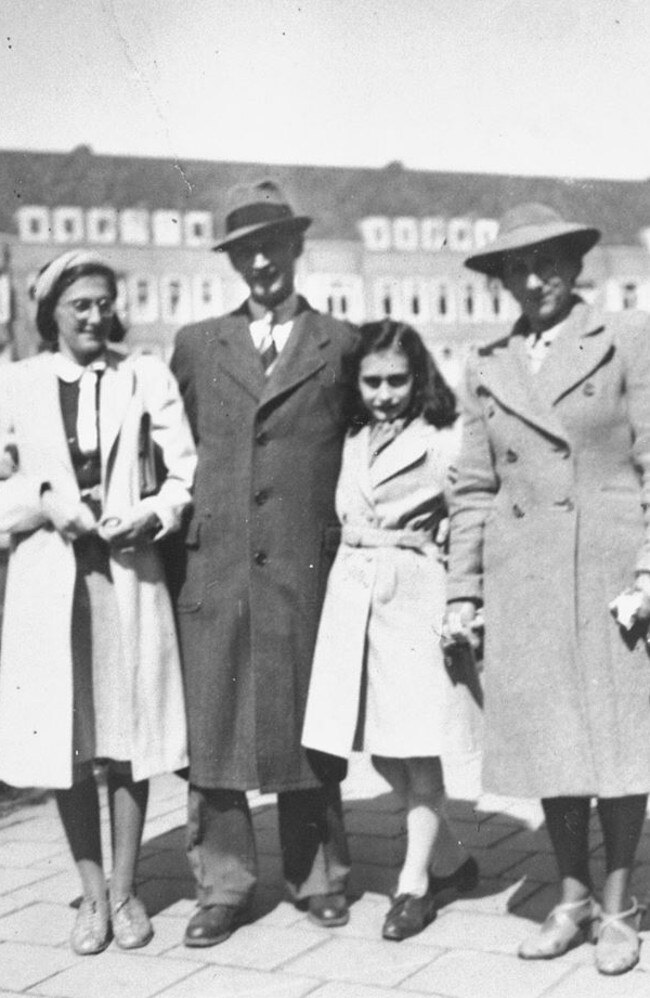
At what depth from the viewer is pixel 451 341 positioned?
2046 inches

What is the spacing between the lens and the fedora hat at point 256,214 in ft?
14.9

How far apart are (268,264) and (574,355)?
1.11m

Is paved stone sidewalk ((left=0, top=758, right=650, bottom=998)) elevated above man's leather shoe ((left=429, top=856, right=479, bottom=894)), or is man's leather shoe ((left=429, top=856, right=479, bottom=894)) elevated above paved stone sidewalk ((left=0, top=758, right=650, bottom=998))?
man's leather shoe ((left=429, top=856, right=479, bottom=894))

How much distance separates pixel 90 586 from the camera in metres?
4.52

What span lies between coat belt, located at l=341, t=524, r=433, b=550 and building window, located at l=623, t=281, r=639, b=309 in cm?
4622

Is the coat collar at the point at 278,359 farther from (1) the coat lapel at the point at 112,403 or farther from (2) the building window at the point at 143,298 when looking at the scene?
(2) the building window at the point at 143,298

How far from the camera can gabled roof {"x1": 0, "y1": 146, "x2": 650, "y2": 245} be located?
1576 inches

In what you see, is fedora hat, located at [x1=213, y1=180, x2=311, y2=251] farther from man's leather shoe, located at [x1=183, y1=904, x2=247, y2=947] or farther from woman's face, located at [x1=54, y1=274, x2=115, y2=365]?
man's leather shoe, located at [x1=183, y1=904, x2=247, y2=947]

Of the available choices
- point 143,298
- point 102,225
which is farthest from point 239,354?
point 143,298

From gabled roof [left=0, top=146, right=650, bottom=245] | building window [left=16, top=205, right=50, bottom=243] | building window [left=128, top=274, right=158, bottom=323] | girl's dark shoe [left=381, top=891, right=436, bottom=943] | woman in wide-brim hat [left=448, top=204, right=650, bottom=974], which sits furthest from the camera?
building window [left=128, top=274, right=158, bottom=323]

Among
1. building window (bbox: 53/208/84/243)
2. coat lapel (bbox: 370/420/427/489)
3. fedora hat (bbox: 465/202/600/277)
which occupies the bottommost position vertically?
coat lapel (bbox: 370/420/427/489)

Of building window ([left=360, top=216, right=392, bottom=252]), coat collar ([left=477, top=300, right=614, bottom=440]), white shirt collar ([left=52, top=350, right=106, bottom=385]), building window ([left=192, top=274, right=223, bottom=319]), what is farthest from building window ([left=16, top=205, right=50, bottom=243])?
coat collar ([left=477, top=300, right=614, bottom=440])

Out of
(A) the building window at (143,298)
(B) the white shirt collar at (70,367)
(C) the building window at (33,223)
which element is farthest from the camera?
(A) the building window at (143,298)

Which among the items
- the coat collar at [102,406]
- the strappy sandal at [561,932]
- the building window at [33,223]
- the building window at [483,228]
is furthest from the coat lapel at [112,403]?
the building window at [33,223]
